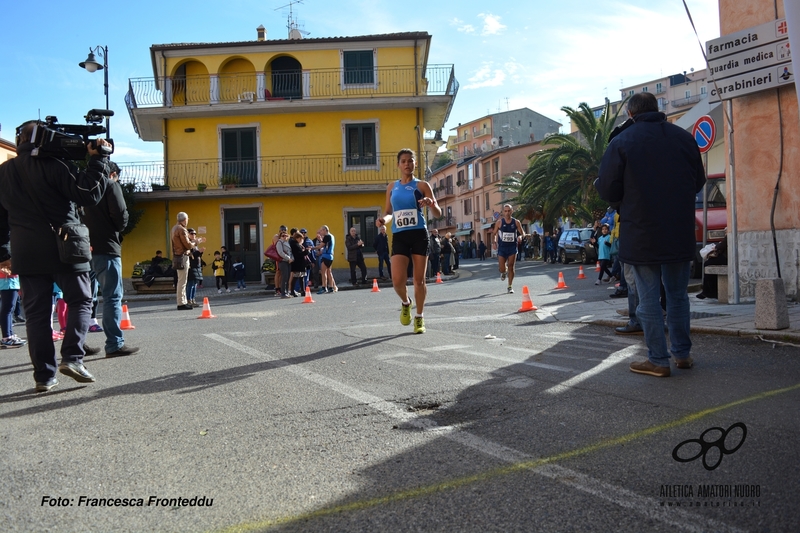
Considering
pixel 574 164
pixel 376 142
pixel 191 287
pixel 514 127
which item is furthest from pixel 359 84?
pixel 514 127

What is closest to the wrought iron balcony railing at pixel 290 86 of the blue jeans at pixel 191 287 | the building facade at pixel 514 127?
the blue jeans at pixel 191 287

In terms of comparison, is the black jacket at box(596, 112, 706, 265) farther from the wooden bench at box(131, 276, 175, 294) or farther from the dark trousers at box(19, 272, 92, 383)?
the wooden bench at box(131, 276, 175, 294)

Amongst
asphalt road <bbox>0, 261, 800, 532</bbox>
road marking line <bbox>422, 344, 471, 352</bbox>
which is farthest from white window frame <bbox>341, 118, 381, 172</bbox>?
asphalt road <bbox>0, 261, 800, 532</bbox>

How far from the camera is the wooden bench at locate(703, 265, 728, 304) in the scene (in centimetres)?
973

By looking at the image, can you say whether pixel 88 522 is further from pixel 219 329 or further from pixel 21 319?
pixel 21 319

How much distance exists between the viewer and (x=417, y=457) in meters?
3.29

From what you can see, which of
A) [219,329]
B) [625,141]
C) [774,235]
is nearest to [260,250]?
[219,329]

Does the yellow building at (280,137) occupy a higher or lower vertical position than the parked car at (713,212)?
higher

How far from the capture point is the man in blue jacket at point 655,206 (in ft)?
16.4

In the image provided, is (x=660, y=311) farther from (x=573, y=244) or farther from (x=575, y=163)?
(x=575, y=163)

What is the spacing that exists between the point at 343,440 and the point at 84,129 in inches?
144

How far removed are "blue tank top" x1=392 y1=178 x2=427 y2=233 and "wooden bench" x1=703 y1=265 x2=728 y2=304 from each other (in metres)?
4.72

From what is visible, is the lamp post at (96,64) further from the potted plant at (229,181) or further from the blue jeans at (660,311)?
the blue jeans at (660,311)

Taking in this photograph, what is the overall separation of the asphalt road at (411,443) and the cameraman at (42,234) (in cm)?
30
